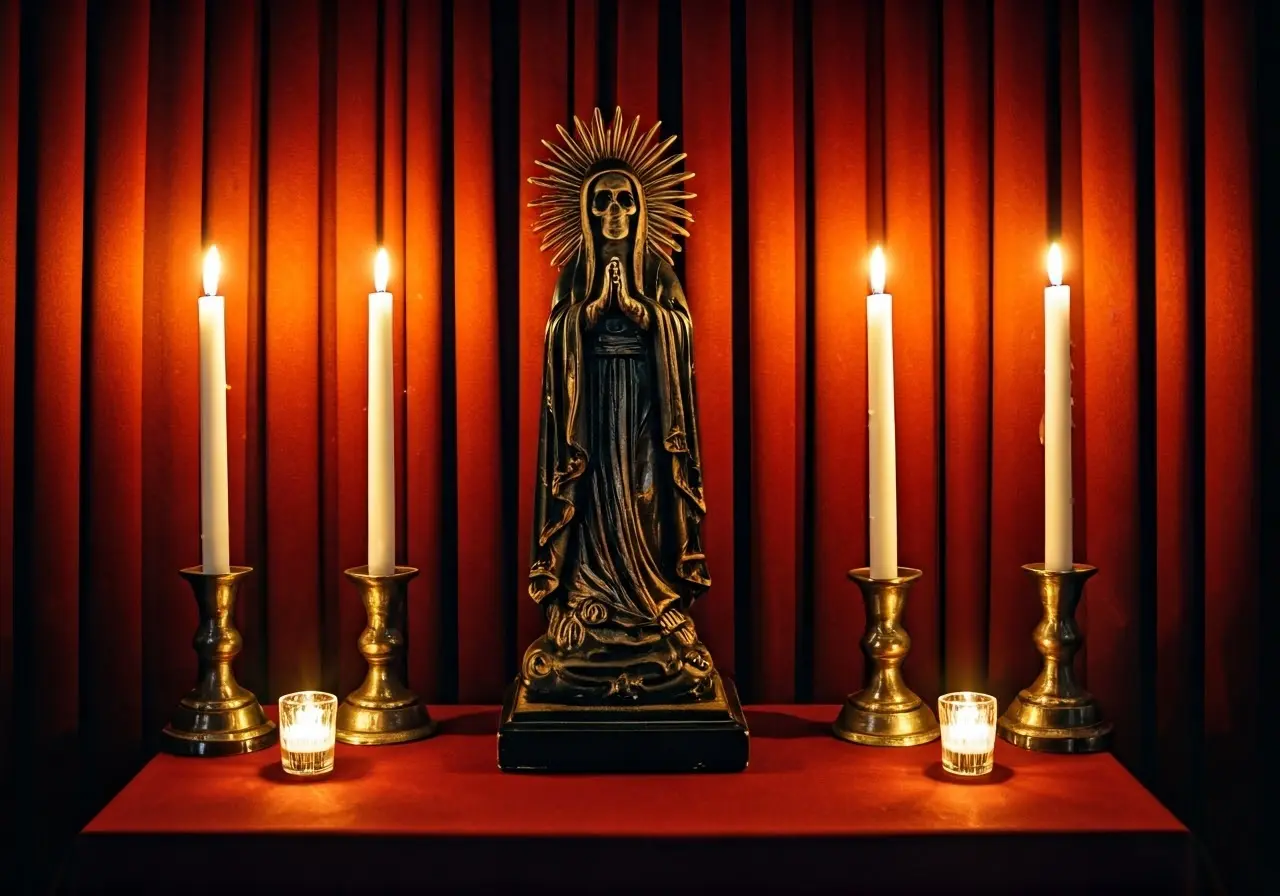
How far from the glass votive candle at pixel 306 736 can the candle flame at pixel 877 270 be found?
72cm

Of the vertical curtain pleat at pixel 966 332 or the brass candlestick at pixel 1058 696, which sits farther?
the vertical curtain pleat at pixel 966 332

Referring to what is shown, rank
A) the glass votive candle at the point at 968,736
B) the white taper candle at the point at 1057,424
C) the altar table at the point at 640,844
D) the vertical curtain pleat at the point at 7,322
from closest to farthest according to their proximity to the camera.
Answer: the altar table at the point at 640,844 < the glass votive candle at the point at 968,736 < the white taper candle at the point at 1057,424 < the vertical curtain pleat at the point at 7,322

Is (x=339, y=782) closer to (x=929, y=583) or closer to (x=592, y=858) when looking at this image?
(x=592, y=858)

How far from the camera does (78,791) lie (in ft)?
4.68

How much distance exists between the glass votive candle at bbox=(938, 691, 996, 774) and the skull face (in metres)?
0.58

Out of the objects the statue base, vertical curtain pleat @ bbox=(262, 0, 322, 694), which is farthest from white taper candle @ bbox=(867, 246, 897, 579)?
vertical curtain pleat @ bbox=(262, 0, 322, 694)

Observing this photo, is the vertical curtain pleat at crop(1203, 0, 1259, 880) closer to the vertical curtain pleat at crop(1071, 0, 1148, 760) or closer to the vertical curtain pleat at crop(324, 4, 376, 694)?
the vertical curtain pleat at crop(1071, 0, 1148, 760)

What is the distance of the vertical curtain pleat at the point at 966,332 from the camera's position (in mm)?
1447

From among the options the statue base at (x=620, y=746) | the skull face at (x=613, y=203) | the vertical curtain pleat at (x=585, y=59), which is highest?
the vertical curtain pleat at (x=585, y=59)

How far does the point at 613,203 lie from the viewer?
127 cm

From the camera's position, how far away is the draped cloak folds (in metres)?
1.27

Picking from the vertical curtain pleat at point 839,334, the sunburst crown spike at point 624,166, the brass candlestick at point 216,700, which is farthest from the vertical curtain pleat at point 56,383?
the vertical curtain pleat at point 839,334

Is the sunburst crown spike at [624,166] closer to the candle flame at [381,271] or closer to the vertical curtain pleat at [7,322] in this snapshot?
the candle flame at [381,271]

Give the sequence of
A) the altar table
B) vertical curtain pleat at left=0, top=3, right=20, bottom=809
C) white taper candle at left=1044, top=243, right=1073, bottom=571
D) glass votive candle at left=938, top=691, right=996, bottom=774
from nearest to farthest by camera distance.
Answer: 1. the altar table
2. glass votive candle at left=938, top=691, right=996, bottom=774
3. white taper candle at left=1044, top=243, right=1073, bottom=571
4. vertical curtain pleat at left=0, top=3, right=20, bottom=809
